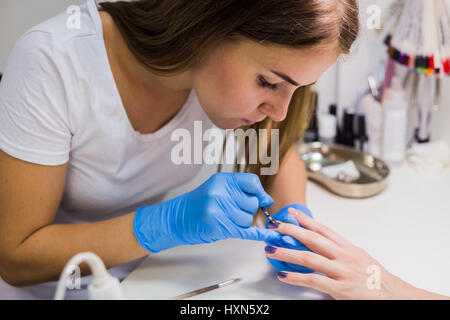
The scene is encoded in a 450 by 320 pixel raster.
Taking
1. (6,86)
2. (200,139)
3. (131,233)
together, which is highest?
(6,86)

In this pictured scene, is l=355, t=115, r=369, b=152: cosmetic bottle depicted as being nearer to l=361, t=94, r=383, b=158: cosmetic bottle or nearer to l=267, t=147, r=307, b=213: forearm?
l=361, t=94, r=383, b=158: cosmetic bottle

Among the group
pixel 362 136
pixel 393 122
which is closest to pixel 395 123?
pixel 393 122

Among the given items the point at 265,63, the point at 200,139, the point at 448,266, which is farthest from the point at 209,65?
the point at 448,266

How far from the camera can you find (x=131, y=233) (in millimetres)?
758

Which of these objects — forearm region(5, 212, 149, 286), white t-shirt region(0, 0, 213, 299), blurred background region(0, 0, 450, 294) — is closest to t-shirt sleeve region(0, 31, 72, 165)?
white t-shirt region(0, 0, 213, 299)

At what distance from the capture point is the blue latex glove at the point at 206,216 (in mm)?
717

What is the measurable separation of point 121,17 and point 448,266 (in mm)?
827

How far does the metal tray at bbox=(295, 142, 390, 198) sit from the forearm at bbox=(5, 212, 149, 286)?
0.60 m

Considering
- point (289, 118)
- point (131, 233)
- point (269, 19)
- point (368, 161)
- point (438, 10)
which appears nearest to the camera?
point (269, 19)

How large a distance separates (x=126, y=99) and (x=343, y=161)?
771mm

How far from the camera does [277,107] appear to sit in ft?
2.45

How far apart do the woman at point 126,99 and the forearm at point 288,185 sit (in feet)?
0.26

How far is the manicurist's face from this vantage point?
26.4 inches
